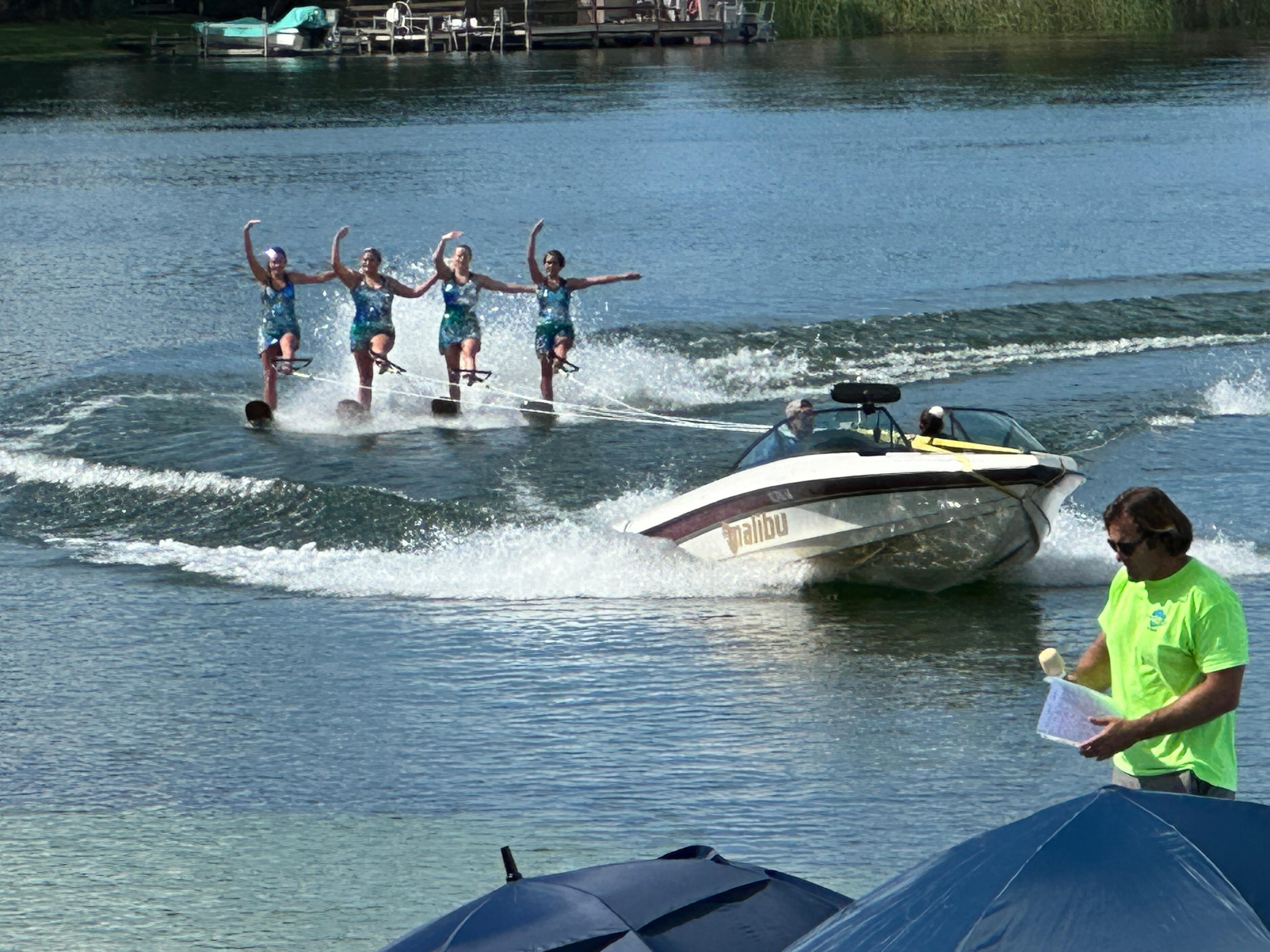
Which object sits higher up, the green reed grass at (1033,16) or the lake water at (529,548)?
the green reed grass at (1033,16)

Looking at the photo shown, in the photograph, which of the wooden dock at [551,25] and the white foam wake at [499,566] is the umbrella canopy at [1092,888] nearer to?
the white foam wake at [499,566]

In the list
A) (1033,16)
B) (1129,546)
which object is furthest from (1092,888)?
(1033,16)

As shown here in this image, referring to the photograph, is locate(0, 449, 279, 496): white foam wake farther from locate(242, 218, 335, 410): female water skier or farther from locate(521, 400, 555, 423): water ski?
locate(521, 400, 555, 423): water ski

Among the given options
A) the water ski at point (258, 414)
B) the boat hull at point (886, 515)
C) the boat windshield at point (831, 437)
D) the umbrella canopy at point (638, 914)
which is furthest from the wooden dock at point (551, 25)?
the umbrella canopy at point (638, 914)

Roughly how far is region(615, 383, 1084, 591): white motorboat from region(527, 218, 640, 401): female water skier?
5.99m

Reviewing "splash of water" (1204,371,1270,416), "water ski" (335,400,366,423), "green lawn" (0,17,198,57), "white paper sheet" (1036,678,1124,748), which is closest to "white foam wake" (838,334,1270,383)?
"splash of water" (1204,371,1270,416)

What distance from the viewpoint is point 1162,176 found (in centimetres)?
4469

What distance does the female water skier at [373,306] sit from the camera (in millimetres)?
20078

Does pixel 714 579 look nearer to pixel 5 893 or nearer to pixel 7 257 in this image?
pixel 5 893

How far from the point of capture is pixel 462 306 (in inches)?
804

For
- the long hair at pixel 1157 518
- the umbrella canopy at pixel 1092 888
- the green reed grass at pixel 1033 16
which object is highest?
the green reed grass at pixel 1033 16

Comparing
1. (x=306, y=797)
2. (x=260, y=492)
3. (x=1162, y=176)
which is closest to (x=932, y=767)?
(x=306, y=797)

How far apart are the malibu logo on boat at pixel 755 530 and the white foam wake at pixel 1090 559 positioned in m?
1.98

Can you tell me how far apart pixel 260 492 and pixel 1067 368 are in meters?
11.2
